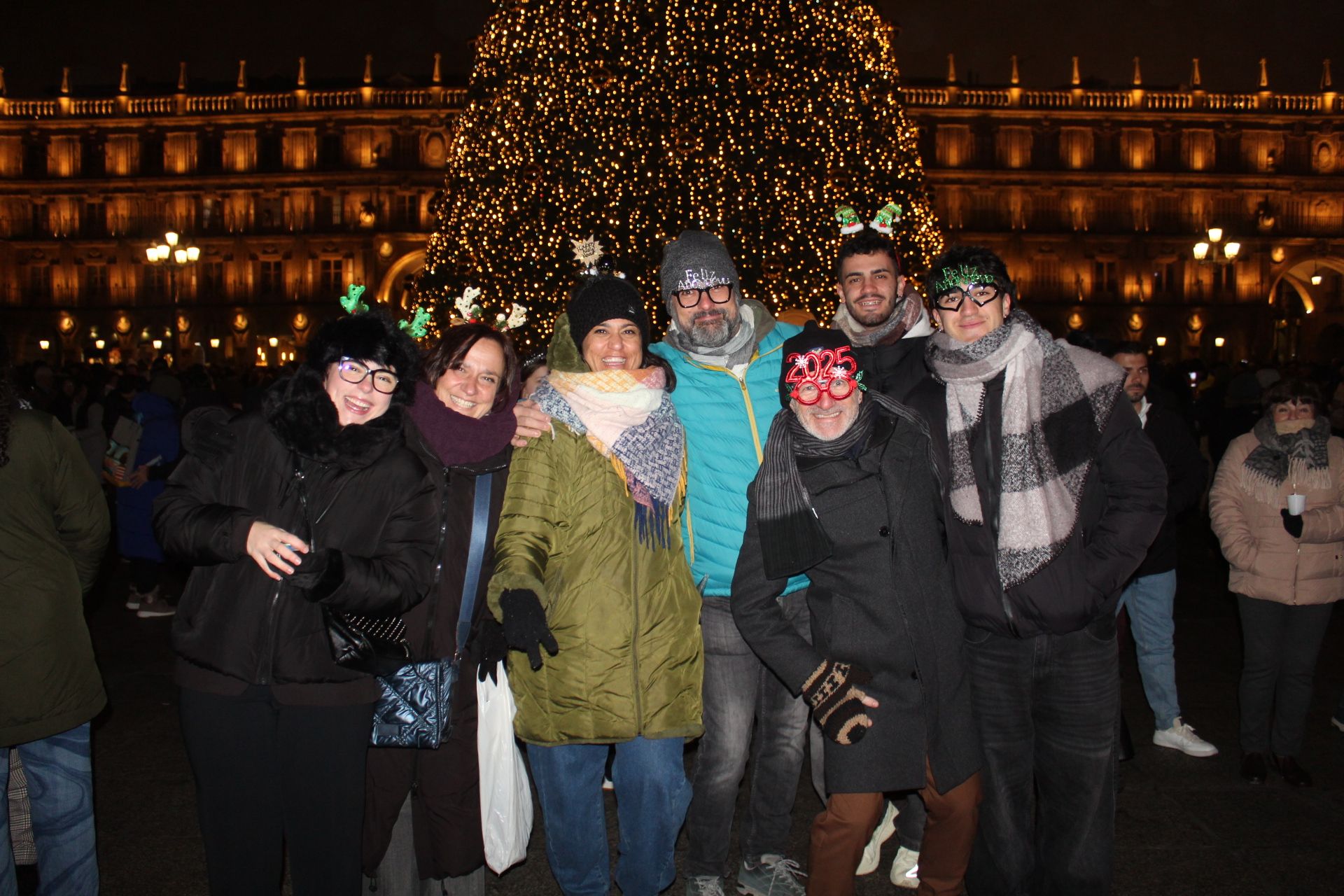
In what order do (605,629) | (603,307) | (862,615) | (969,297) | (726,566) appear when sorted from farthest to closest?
1. (726,566)
2. (603,307)
3. (969,297)
4. (605,629)
5. (862,615)

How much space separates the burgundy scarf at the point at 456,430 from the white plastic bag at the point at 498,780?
70cm

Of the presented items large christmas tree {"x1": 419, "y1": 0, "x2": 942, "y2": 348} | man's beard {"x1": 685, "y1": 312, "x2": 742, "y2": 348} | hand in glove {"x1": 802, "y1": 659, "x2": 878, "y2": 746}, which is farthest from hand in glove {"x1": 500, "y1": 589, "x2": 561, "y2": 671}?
large christmas tree {"x1": 419, "y1": 0, "x2": 942, "y2": 348}

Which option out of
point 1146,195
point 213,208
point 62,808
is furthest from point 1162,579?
point 213,208

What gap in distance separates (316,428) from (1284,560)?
4.19 m

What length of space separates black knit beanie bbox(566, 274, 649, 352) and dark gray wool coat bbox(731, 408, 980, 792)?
74 cm

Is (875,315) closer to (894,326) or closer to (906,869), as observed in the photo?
(894,326)

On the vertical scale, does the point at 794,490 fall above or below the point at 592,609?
above

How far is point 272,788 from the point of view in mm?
2691

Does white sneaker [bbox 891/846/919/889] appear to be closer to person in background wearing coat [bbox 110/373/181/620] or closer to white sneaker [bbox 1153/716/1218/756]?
white sneaker [bbox 1153/716/1218/756]

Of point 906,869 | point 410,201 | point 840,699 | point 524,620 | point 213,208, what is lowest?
point 906,869

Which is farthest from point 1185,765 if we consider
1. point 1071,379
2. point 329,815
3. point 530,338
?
point 530,338

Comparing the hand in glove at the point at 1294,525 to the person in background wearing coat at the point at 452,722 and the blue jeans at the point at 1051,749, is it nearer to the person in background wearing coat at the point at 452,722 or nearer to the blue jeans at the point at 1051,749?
the blue jeans at the point at 1051,749

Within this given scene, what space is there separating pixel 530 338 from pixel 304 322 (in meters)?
40.7

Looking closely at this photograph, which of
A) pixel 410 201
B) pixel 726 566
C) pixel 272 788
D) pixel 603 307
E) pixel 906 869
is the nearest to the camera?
pixel 272 788
